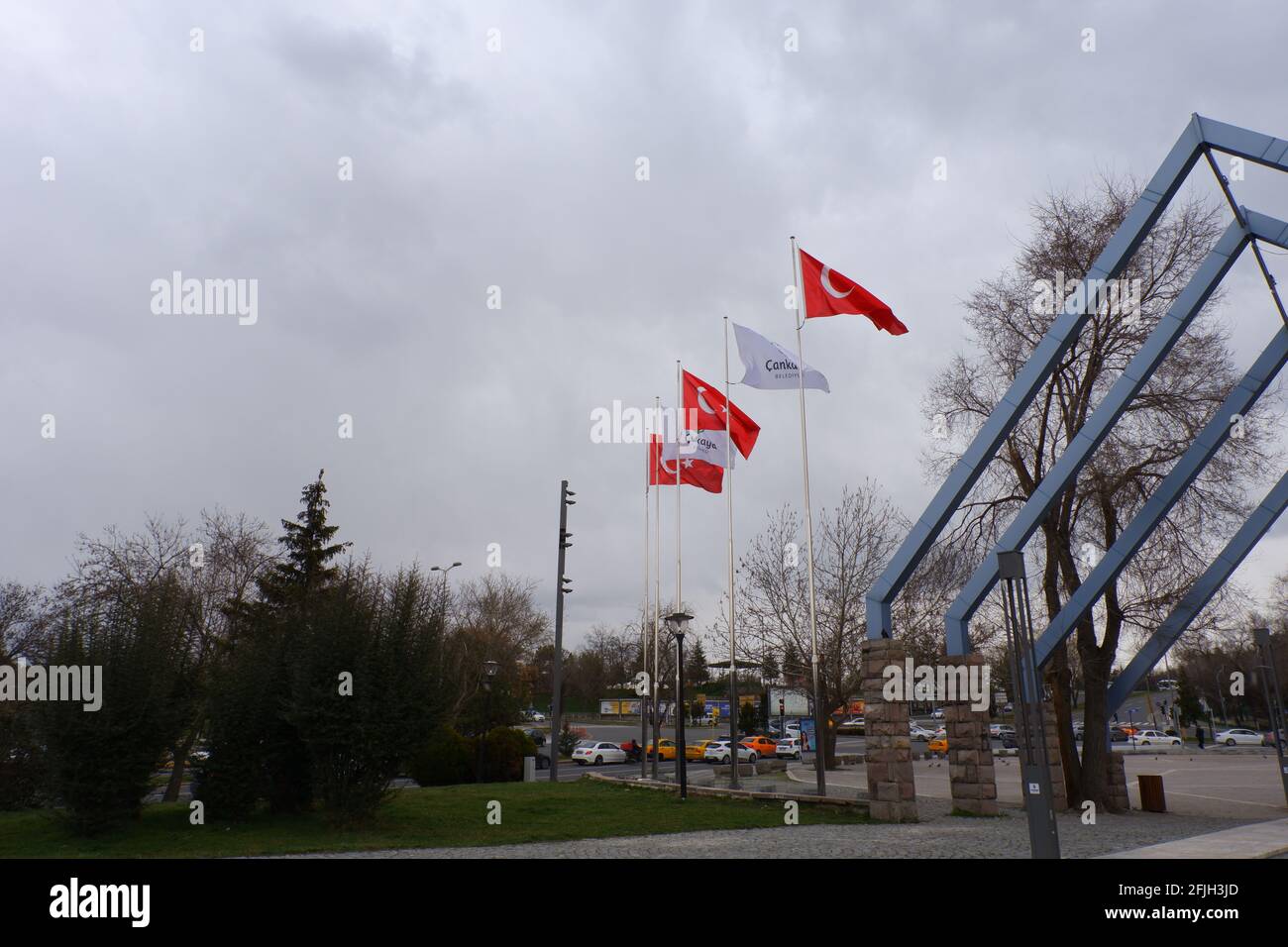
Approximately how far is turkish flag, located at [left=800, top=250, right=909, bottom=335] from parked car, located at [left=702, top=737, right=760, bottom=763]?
97.6 feet

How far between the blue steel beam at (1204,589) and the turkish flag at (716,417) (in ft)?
36.0

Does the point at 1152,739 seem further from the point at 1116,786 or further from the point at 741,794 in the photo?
the point at 741,794

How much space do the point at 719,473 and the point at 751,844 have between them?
1342cm

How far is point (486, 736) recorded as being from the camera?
3019 centimetres

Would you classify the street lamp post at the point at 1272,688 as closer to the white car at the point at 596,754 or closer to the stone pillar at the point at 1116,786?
the stone pillar at the point at 1116,786

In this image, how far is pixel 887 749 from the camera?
56.1 feet

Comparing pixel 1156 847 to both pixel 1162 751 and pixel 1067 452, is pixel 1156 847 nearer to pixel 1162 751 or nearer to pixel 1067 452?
pixel 1067 452

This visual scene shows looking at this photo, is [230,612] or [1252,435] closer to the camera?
[1252,435]

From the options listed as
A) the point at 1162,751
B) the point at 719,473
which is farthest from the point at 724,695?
the point at 719,473

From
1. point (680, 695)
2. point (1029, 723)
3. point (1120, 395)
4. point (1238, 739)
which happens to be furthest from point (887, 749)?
point (1238, 739)

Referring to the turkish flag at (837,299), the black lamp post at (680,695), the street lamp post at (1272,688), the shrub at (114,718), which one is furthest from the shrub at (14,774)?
the street lamp post at (1272,688)

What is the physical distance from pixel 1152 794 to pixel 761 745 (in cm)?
2836

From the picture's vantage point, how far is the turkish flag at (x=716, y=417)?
24.4 m
